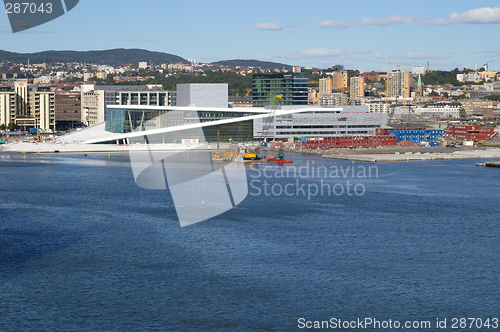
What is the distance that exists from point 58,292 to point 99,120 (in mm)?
23826

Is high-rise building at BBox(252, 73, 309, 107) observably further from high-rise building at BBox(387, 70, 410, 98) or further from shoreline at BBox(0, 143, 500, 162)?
high-rise building at BBox(387, 70, 410, 98)

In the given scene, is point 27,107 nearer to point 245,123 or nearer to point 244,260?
point 245,123

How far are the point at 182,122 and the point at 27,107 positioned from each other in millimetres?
7864

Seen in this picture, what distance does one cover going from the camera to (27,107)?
2873 centimetres

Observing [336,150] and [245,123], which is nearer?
[336,150]

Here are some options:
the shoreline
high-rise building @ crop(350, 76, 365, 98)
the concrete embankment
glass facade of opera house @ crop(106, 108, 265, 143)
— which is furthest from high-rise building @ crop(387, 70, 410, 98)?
the concrete embankment

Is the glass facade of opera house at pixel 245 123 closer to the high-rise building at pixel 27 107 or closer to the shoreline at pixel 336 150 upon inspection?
the shoreline at pixel 336 150

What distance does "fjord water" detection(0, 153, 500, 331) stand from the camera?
608 centimetres

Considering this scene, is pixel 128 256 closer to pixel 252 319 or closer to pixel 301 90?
pixel 252 319

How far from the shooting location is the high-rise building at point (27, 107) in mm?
28203

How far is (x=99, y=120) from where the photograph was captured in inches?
1174

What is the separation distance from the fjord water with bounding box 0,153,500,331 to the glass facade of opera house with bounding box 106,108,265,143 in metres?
11.0

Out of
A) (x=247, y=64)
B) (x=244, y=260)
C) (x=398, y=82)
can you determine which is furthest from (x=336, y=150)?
(x=247, y=64)

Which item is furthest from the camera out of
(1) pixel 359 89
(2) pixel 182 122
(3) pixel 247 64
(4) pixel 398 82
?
(3) pixel 247 64
